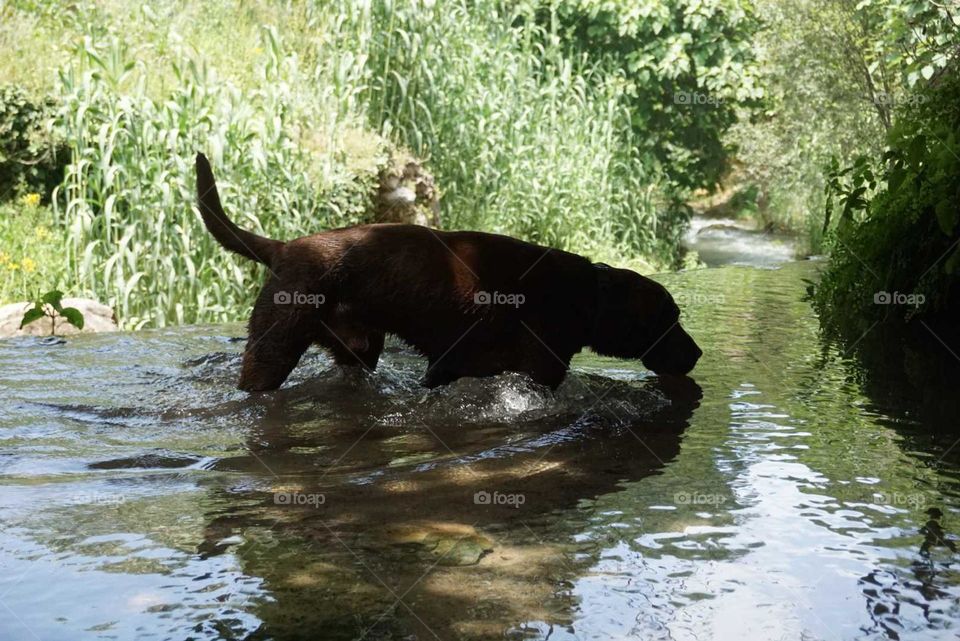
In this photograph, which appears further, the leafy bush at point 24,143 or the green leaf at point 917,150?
A: the leafy bush at point 24,143

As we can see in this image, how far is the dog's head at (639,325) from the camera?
6086 millimetres

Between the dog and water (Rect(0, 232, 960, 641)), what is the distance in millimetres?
216

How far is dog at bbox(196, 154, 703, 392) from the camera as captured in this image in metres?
5.55

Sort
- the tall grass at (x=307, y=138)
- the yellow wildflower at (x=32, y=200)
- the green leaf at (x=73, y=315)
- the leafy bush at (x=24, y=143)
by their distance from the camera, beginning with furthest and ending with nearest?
the leafy bush at (x=24, y=143), the yellow wildflower at (x=32, y=200), the tall grass at (x=307, y=138), the green leaf at (x=73, y=315)

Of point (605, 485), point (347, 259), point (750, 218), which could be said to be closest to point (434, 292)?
point (347, 259)

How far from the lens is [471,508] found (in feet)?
12.6

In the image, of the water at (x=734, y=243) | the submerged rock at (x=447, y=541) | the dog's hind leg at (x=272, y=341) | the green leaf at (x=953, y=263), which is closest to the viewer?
the submerged rock at (x=447, y=541)

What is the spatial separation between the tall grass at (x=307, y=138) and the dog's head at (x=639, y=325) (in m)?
4.26

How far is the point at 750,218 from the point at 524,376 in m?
22.2

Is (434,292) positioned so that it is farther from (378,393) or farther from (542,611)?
(542,611)

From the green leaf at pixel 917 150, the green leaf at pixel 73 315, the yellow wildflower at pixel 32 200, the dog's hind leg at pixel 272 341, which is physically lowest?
the green leaf at pixel 73 315

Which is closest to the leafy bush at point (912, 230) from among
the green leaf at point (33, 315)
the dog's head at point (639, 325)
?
the dog's head at point (639, 325)

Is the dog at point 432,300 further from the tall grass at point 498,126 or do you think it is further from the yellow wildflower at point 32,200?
the tall grass at point 498,126

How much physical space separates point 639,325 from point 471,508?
2.63 m
